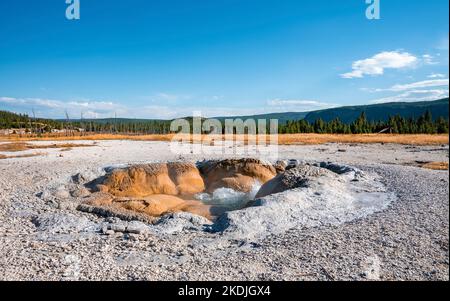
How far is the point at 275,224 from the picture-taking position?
10.6 meters

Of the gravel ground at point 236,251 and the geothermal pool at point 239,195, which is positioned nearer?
the gravel ground at point 236,251

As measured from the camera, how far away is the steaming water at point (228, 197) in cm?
1602

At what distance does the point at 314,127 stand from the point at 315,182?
9394cm

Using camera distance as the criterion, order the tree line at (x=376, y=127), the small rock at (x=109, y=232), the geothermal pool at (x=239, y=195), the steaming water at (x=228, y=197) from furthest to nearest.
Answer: the tree line at (x=376, y=127)
the steaming water at (x=228, y=197)
the geothermal pool at (x=239, y=195)
the small rock at (x=109, y=232)

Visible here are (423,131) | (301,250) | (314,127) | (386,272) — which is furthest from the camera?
(314,127)

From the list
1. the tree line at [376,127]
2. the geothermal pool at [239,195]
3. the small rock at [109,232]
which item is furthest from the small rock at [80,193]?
the tree line at [376,127]

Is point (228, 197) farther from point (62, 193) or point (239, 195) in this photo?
point (62, 193)

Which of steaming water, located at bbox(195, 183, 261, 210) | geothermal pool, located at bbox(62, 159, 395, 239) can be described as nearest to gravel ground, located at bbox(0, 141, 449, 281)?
geothermal pool, located at bbox(62, 159, 395, 239)

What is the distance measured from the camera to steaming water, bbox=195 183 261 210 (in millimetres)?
16016

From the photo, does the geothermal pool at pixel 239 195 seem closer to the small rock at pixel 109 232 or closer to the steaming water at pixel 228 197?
the steaming water at pixel 228 197

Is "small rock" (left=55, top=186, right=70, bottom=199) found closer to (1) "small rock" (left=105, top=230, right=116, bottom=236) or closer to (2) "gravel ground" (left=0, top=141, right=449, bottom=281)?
(2) "gravel ground" (left=0, top=141, right=449, bottom=281)

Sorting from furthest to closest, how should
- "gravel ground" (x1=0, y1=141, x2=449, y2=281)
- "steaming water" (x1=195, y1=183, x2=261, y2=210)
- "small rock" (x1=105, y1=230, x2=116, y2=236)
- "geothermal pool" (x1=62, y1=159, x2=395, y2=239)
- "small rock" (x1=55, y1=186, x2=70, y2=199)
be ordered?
"steaming water" (x1=195, y1=183, x2=261, y2=210)
"small rock" (x1=55, y1=186, x2=70, y2=199)
"geothermal pool" (x1=62, y1=159, x2=395, y2=239)
"small rock" (x1=105, y1=230, x2=116, y2=236)
"gravel ground" (x1=0, y1=141, x2=449, y2=281)
